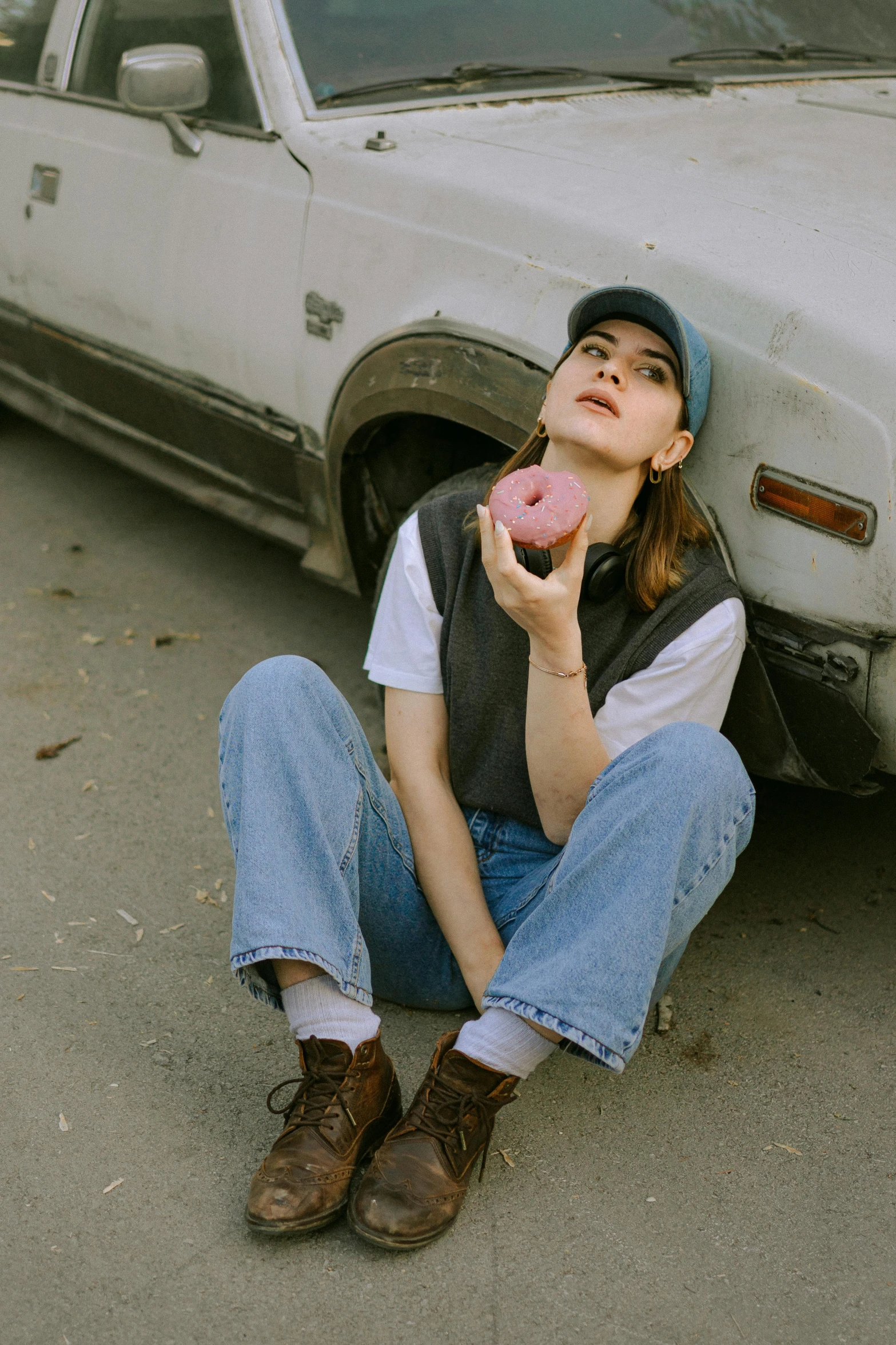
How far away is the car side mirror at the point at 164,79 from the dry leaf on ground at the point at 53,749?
1.62m

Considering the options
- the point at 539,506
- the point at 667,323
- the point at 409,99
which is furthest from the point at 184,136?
the point at 539,506

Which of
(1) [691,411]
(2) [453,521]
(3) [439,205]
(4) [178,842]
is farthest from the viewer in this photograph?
(4) [178,842]

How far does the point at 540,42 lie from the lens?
319 centimetres

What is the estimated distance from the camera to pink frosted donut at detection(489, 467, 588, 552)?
6.70 feet

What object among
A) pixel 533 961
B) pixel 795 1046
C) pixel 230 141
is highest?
pixel 230 141

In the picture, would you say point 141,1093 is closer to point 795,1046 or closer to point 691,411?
point 795,1046

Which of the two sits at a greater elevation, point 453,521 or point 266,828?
point 453,521

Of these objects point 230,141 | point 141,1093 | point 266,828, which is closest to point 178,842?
point 141,1093

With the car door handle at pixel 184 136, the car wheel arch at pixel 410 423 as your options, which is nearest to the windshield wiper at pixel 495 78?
the car door handle at pixel 184 136

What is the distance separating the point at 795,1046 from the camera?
2.42 metres

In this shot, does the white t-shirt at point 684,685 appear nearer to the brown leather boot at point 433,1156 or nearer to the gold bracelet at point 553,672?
the gold bracelet at point 553,672

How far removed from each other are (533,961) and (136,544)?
300 centimetres

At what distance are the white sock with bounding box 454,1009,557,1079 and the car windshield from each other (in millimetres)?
2206

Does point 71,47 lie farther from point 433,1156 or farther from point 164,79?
point 433,1156
